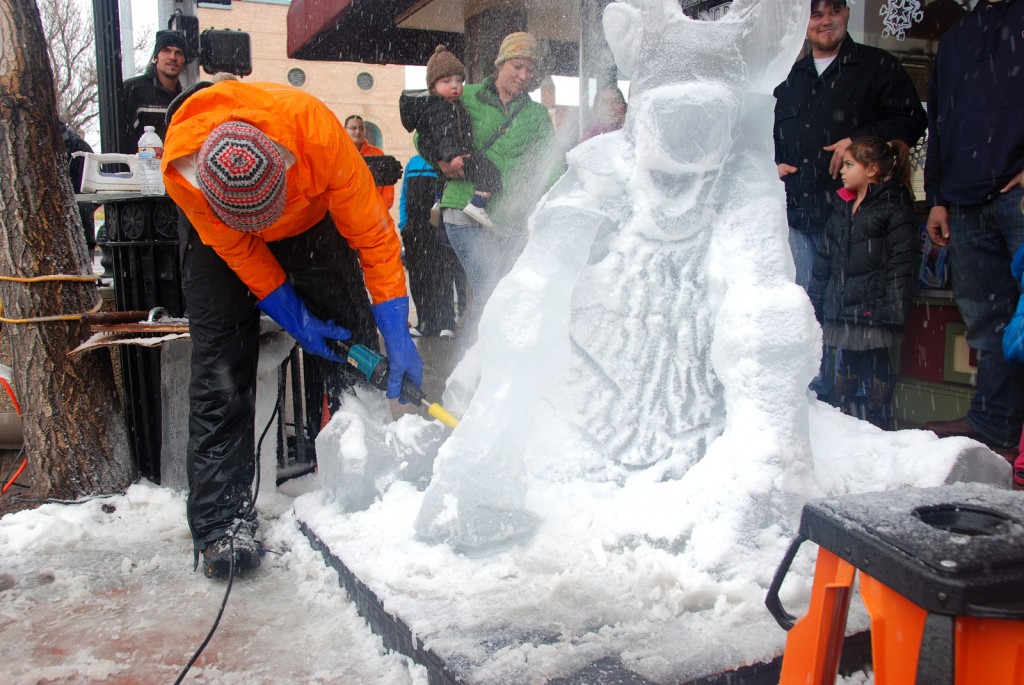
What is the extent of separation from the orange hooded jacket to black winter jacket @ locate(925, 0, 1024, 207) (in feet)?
8.20

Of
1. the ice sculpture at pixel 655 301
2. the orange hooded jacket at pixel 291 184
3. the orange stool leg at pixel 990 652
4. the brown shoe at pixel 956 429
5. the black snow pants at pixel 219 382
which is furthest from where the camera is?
the brown shoe at pixel 956 429

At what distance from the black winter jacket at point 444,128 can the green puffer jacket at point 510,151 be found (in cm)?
5

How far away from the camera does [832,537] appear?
1.28 metres

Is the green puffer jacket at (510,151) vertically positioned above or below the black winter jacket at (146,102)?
below

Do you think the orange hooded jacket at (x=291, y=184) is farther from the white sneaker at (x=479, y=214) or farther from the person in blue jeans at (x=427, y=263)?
the person in blue jeans at (x=427, y=263)

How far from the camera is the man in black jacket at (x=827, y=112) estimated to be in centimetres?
391

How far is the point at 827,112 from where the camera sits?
3.99m

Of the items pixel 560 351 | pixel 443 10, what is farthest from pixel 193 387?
pixel 443 10

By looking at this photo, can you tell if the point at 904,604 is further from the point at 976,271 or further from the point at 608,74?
the point at 608,74

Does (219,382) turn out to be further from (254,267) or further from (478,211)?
(478,211)

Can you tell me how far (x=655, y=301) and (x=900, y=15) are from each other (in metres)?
3.02

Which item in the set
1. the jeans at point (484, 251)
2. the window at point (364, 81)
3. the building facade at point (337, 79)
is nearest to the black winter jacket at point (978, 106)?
the jeans at point (484, 251)

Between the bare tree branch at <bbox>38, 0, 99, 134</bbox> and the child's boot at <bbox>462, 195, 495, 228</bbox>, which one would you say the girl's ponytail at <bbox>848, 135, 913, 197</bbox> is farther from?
the bare tree branch at <bbox>38, 0, 99, 134</bbox>

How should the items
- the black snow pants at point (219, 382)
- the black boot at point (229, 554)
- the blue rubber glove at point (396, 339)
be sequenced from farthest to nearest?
the blue rubber glove at point (396, 339) → the black snow pants at point (219, 382) → the black boot at point (229, 554)
